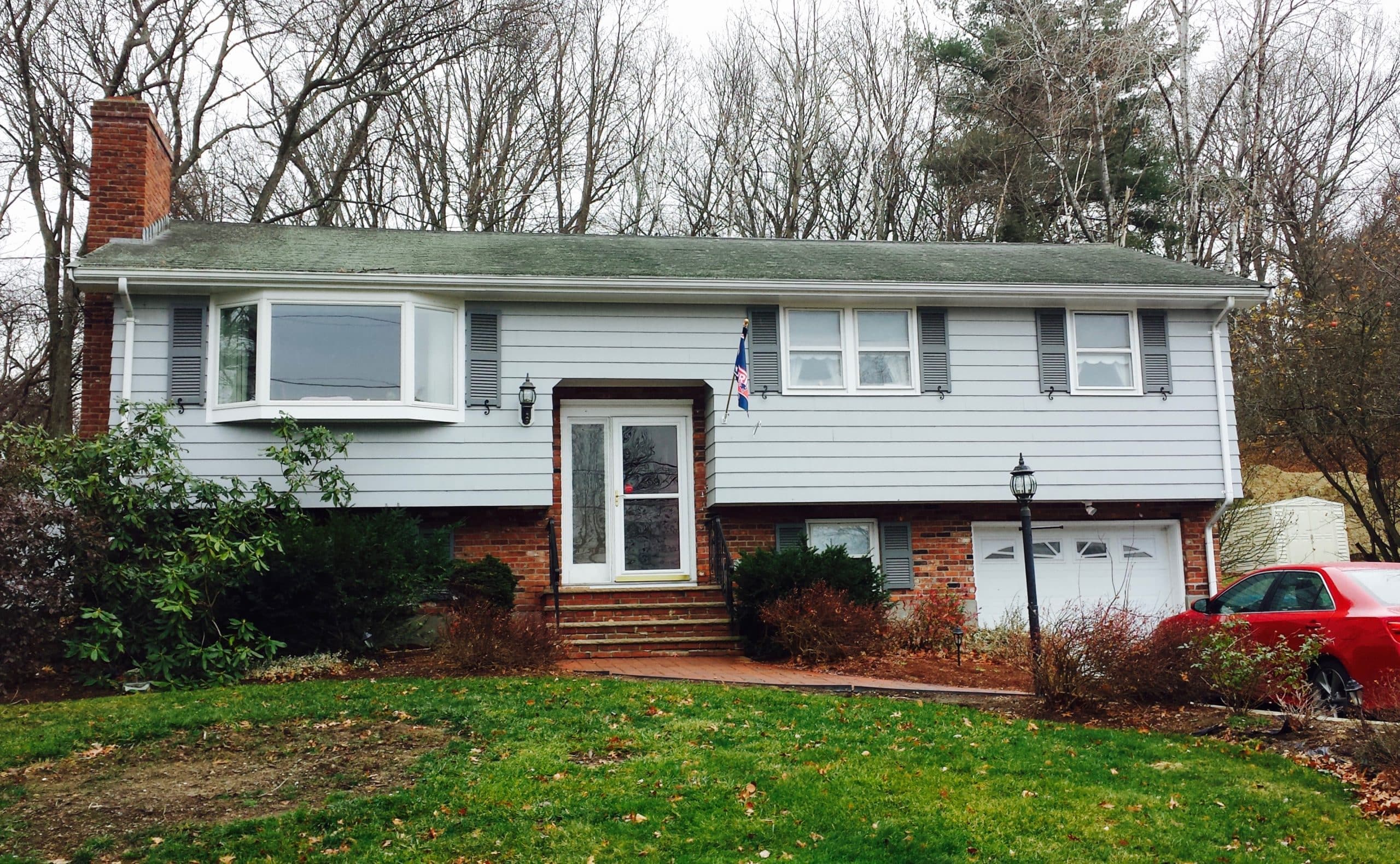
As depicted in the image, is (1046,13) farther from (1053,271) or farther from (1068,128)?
(1053,271)

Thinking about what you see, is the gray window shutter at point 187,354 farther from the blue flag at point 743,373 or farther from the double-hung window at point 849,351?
the double-hung window at point 849,351

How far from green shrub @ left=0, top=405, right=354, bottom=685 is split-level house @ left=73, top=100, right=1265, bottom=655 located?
4.70 feet

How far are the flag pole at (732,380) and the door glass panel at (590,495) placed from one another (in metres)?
1.65

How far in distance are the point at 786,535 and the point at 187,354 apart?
713 centimetres

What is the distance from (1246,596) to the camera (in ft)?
31.3

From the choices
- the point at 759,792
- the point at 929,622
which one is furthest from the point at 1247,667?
the point at 929,622

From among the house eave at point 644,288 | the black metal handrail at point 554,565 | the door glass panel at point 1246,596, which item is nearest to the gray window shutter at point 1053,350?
the house eave at point 644,288

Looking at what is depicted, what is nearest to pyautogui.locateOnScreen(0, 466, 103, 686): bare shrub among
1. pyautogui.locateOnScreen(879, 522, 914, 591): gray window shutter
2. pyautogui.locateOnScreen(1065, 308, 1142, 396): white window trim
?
pyautogui.locateOnScreen(879, 522, 914, 591): gray window shutter

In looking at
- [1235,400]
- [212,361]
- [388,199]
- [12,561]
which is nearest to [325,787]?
[12,561]

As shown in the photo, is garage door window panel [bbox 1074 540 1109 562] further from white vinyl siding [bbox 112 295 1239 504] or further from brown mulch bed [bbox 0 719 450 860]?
brown mulch bed [bbox 0 719 450 860]

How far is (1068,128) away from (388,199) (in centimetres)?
1535

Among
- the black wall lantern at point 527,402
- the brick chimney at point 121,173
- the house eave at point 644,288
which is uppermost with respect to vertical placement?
the brick chimney at point 121,173

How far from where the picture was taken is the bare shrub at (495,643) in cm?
962

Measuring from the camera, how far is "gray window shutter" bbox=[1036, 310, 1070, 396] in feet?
44.0
